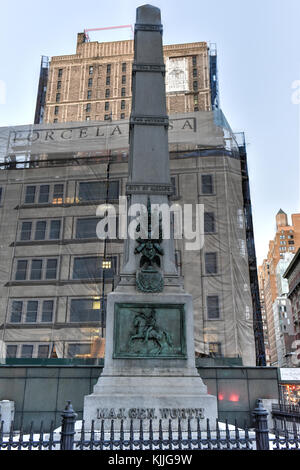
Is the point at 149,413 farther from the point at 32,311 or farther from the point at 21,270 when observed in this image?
the point at 21,270

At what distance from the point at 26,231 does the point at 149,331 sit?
23.7 meters

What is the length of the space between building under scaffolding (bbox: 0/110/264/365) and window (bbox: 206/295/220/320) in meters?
0.07

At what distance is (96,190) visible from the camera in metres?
33.7

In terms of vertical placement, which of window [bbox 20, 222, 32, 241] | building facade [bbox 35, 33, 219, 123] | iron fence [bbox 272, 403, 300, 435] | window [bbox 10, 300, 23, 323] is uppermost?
building facade [bbox 35, 33, 219, 123]

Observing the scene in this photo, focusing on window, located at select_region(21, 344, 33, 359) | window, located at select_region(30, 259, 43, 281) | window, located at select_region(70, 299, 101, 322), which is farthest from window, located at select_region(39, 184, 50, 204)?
window, located at select_region(21, 344, 33, 359)

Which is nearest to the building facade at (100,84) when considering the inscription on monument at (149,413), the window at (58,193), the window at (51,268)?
the window at (58,193)

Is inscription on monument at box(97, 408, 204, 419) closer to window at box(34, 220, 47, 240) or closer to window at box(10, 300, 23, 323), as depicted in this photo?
window at box(10, 300, 23, 323)

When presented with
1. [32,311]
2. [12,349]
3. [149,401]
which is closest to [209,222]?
[32,311]

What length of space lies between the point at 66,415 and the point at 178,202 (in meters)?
25.9

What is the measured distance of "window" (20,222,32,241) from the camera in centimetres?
3247

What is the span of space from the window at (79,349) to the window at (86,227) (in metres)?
8.62

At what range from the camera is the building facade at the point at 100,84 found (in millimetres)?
68500
